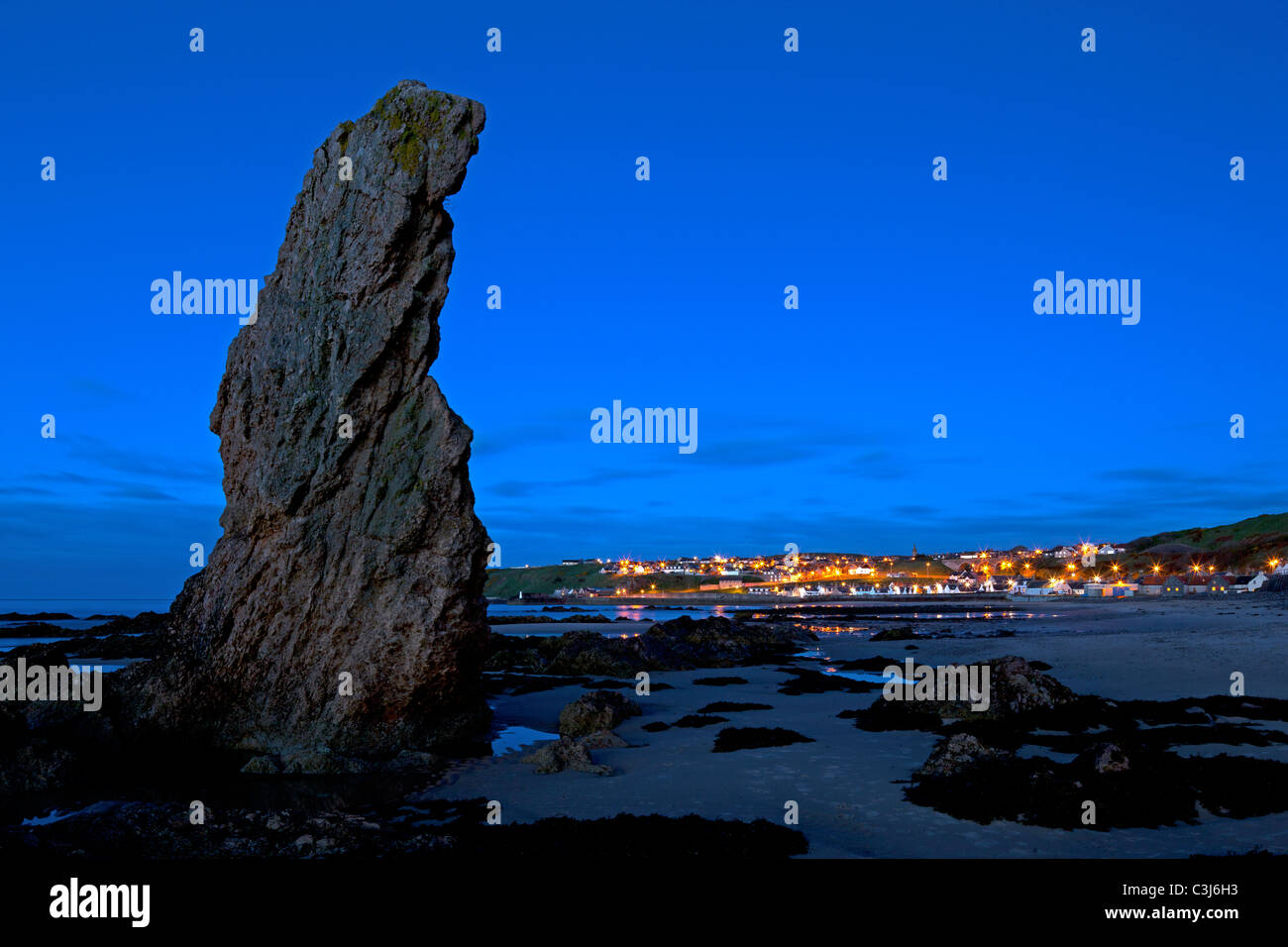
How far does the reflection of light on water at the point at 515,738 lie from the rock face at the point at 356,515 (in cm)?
79

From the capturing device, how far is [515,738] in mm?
16875

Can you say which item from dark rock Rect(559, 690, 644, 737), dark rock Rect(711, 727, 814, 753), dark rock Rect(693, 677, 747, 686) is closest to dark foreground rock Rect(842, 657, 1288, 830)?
dark rock Rect(711, 727, 814, 753)

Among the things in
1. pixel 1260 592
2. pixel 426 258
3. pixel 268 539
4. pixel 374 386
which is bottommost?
pixel 1260 592

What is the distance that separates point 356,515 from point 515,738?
5.60 metres

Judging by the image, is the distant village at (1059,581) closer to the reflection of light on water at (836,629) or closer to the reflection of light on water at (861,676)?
the reflection of light on water at (836,629)

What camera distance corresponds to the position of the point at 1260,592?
74.6 metres

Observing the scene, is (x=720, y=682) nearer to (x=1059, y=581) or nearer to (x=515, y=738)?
(x=515, y=738)

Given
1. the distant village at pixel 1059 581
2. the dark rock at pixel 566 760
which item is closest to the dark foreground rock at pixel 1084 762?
the dark rock at pixel 566 760

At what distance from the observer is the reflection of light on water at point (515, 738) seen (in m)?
15.8

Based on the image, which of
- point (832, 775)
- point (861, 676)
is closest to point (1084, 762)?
point (832, 775)
